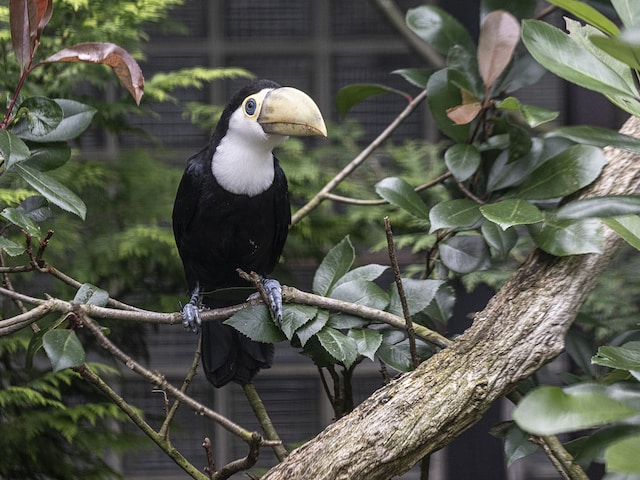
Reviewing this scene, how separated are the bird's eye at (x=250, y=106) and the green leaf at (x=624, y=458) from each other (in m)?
0.98

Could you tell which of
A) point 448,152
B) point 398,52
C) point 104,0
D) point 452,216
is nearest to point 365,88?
point 448,152

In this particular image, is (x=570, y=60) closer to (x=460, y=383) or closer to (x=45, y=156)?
(x=460, y=383)

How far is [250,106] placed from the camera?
5.05 ft

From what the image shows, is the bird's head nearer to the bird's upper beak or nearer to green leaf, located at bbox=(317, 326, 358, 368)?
the bird's upper beak

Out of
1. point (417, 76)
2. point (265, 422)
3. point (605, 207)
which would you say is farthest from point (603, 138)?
point (265, 422)

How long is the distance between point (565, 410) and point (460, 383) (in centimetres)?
34

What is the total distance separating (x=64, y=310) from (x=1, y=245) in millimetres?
132

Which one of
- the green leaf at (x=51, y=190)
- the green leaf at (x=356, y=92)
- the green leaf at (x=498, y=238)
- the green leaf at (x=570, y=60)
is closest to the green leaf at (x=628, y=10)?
the green leaf at (x=570, y=60)

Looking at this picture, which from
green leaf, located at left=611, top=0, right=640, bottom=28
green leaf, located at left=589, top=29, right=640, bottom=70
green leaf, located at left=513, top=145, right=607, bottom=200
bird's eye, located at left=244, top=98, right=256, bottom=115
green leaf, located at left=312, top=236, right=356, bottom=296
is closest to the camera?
green leaf, located at left=589, top=29, right=640, bottom=70

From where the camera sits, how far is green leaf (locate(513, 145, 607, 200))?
1294mm

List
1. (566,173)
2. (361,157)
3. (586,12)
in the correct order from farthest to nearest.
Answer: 1. (361,157)
2. (566,173)
3. (586,12)

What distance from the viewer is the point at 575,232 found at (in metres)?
1.22

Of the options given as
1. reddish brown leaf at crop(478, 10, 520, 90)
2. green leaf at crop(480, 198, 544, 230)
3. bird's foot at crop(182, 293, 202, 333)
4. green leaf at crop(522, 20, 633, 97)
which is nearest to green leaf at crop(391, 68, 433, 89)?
reddish brown leaf at crop(478, 10, 520, 90)

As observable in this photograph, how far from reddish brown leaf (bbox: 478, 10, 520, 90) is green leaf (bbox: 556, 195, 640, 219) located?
43 cm
